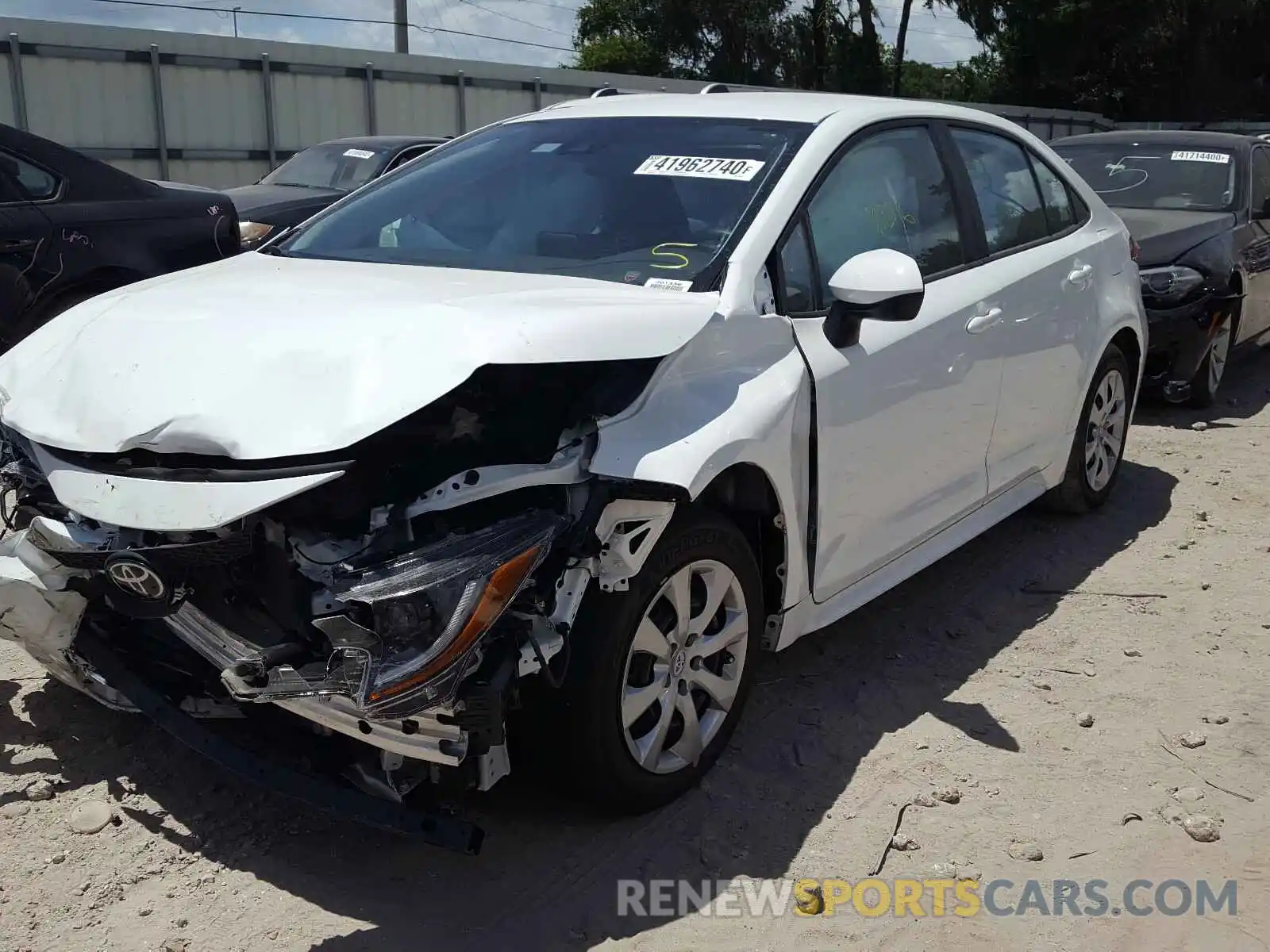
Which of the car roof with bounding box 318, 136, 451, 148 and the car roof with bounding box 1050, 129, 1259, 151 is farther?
the car roof with bounding box 318, 136, 451, 148

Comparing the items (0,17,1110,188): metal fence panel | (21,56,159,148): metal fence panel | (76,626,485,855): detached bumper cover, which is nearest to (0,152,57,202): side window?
(76,626,485,855): detached bumper cover

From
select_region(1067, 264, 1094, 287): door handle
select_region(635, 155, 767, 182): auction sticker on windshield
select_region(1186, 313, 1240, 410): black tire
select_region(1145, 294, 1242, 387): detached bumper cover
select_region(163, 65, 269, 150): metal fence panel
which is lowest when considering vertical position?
select_region(1186, 313, 1240, 410): black tire

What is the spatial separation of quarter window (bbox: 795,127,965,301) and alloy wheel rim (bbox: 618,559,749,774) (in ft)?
3.11

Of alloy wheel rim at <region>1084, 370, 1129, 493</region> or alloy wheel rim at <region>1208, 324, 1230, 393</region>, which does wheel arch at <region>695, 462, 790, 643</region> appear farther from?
alloy wheel rim at <region>1208, 324, 1230, 393</region>

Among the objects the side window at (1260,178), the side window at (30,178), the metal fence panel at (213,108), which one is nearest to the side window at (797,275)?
the side window at (30,178)

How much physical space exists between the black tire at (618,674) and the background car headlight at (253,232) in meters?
6.55

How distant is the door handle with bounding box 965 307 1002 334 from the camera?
4.04m

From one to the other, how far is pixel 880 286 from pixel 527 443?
3.52 ft

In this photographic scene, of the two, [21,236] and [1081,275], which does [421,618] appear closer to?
[1081,275]

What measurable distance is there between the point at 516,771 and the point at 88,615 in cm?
110

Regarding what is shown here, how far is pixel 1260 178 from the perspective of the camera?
28.4 feet

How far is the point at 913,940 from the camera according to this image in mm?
2809

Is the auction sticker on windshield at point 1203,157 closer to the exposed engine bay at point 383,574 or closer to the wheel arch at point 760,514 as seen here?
the wheel arch at point 760,514

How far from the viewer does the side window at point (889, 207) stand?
362cm
